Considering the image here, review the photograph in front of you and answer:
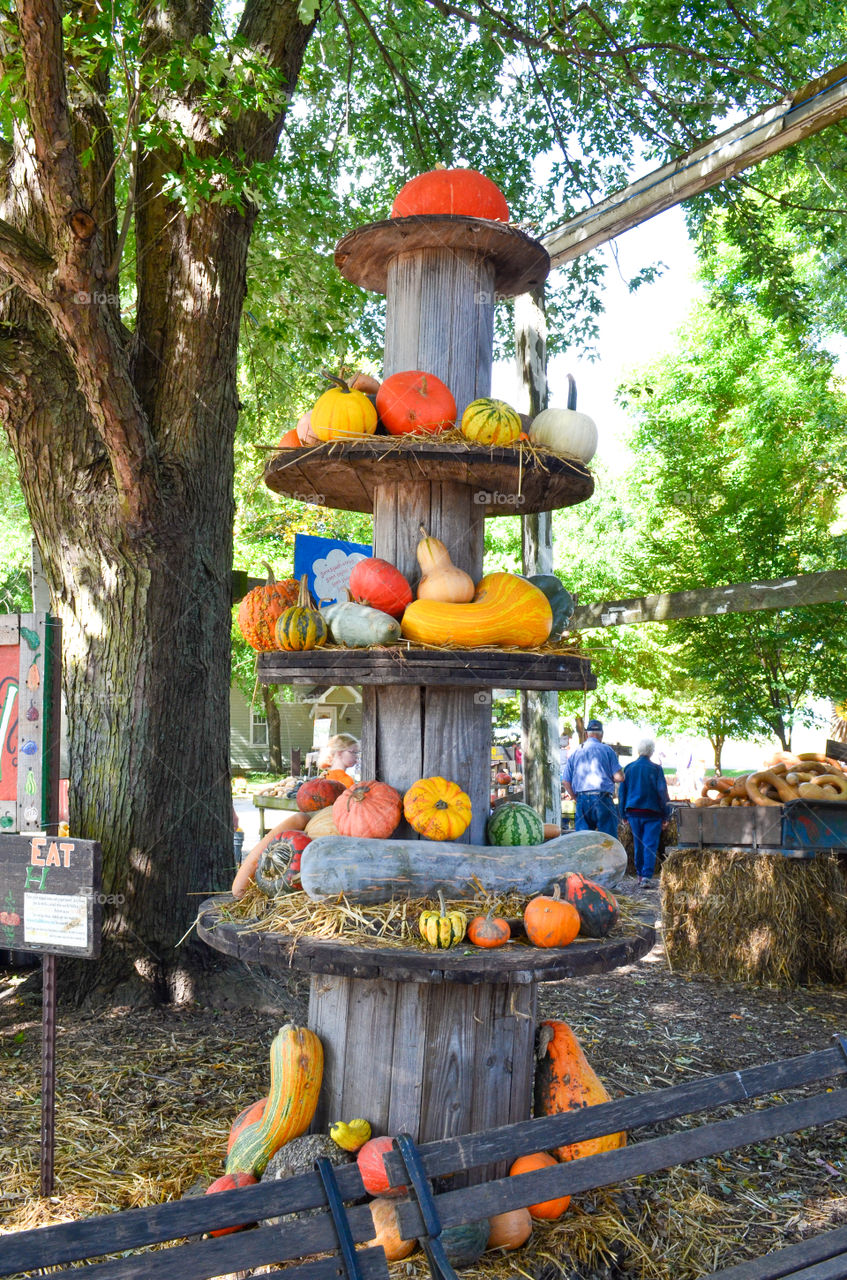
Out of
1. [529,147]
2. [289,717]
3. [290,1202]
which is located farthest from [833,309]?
[289,717]

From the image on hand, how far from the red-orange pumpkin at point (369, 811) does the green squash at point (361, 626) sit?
51cm

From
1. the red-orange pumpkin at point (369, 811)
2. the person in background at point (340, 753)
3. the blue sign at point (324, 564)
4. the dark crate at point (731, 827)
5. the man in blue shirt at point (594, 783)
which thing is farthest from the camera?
the man in blue shirt at point (594, 783)

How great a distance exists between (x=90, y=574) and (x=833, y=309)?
1036cm

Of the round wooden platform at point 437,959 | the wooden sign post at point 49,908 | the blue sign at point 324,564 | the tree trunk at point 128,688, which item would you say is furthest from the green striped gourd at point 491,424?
the tree trunk at point 128,688

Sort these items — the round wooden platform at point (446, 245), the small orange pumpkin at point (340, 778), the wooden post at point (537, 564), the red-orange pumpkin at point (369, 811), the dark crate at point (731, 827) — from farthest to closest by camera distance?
the wooden post at point (537, 564), the dark crate at point (731, 827), the small orange pumpkin at point (340, 778), the round wooden platform at point (446, 245), the red-orange pumpkin at point (369, 811)

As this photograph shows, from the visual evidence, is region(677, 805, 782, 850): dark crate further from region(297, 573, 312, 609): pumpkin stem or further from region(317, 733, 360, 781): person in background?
region(297, 573, 312, 609): pumpkin stem

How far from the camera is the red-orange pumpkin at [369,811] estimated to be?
3180 mm

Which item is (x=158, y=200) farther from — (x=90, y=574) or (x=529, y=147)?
(x=529, y=147)

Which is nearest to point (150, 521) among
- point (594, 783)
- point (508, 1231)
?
point (508, 1231)

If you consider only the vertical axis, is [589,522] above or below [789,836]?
above

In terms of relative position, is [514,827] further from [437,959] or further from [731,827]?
[731,827]

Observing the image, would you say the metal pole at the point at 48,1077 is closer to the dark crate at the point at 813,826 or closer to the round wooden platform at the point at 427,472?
the round wooden platform at the point at 427,472

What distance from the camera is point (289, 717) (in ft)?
110

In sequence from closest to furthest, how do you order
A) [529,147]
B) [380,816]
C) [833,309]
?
[380,816] < [529,147] < [833,309]
